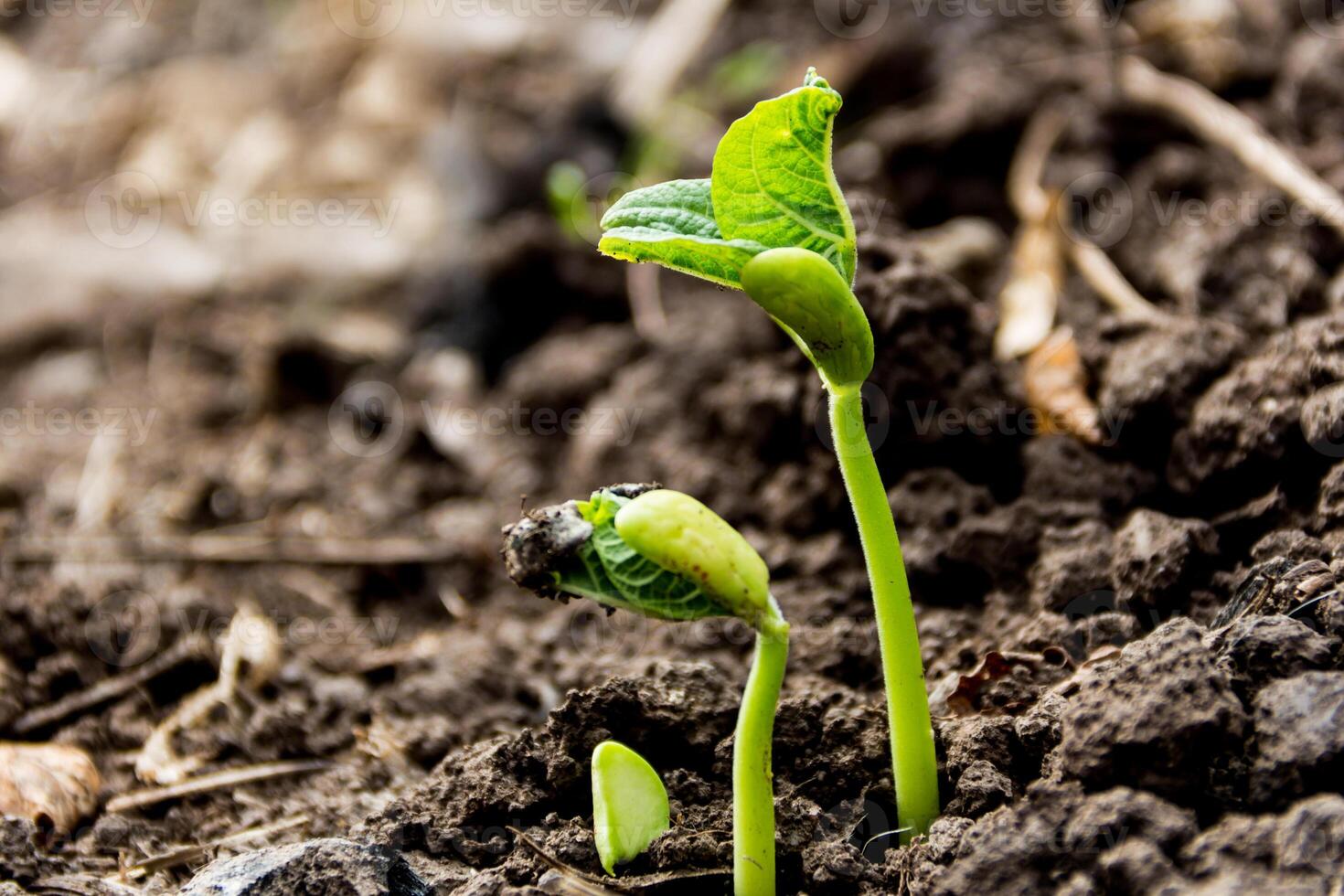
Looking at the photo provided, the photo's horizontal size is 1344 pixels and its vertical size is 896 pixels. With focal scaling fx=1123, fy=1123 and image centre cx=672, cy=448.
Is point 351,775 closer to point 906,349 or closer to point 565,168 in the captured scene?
point 906,349

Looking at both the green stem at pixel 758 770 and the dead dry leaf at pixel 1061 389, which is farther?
the dead dry leaf at pixel 1061 389

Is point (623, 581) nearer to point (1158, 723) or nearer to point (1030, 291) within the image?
point (1158, 723)

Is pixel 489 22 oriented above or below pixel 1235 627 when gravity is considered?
above

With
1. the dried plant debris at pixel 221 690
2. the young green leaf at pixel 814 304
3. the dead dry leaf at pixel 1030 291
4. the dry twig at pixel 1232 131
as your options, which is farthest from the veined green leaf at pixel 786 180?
the dry twig at pixel 1232 131

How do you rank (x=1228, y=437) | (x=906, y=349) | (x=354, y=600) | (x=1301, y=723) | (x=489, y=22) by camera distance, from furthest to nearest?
A: 1. (x=489, y=22)
2. (x=354, y=600)
3. (x=906, y=349)
4. (x=1228, y=437)
5. (x=1301, y=723)

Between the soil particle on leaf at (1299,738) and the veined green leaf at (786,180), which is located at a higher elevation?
the veined green leaf at (786,180)

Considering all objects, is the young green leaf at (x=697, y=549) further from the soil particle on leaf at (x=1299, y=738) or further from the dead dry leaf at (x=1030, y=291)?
the dead dry leaf at (x=1030, y=291)

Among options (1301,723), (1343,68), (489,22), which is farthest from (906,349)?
(489,22)
